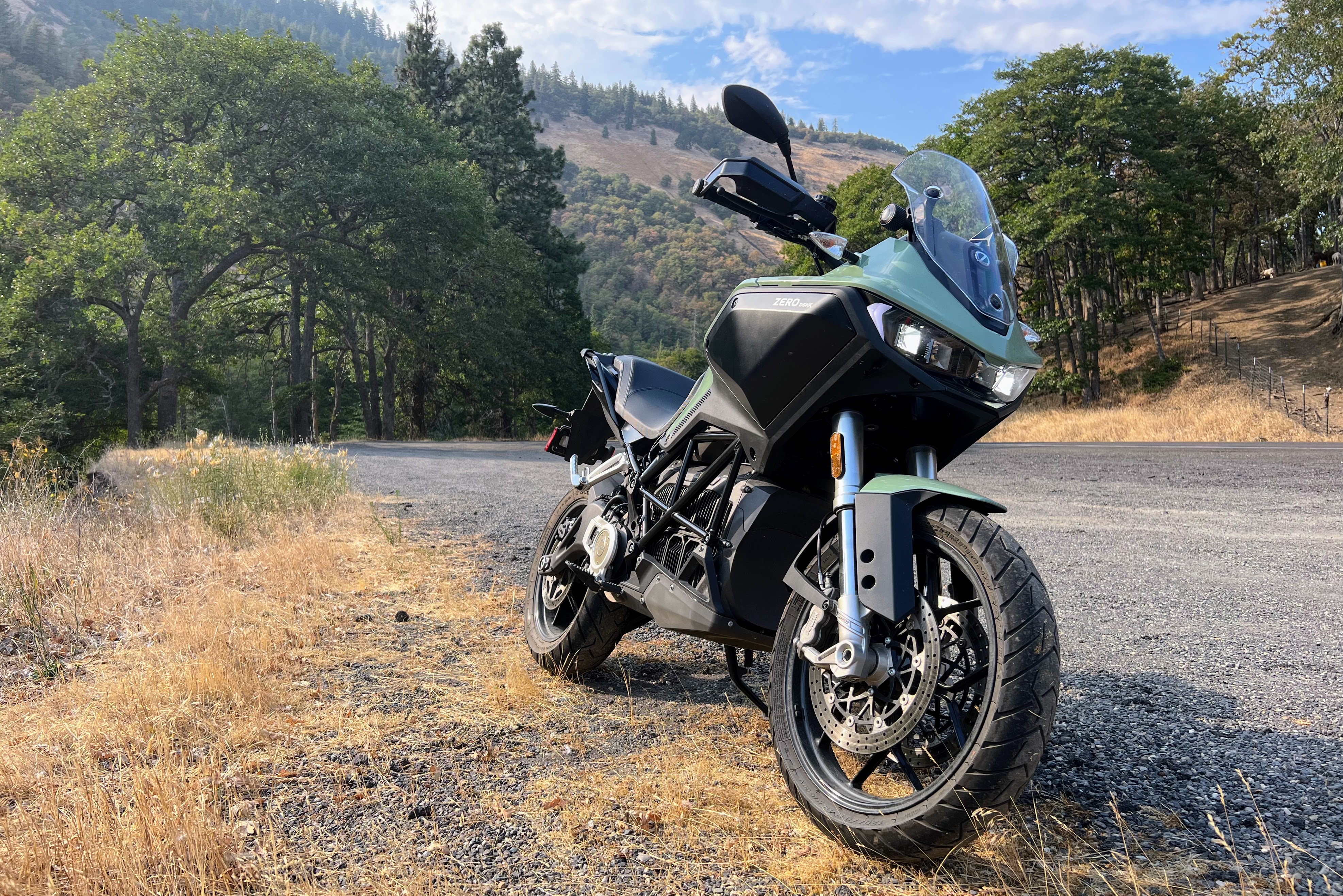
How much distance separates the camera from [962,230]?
7.86 feet

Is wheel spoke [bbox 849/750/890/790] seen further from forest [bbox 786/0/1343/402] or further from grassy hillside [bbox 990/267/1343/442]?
forest [bbox 786/0/1343/402]

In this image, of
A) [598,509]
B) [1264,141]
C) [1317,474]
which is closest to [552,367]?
[1264,141]

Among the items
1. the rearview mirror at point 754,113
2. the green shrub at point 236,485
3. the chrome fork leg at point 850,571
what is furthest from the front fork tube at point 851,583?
the green shrub at point 236,485

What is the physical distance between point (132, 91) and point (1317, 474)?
35929 mm

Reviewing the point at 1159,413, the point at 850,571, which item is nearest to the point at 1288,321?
the point at 1159,413

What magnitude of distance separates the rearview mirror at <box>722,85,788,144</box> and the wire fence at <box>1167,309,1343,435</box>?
20.5 m

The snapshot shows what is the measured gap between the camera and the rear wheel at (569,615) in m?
3.39

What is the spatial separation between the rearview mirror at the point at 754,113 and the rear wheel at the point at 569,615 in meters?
1.78

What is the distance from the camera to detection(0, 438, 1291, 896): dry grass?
1.92m

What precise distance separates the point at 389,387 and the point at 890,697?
3986 centimetres

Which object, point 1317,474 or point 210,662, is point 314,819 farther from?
point 1317,474

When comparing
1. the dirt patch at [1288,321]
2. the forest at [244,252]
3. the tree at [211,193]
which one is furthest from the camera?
the dirt patch at [1288,321]

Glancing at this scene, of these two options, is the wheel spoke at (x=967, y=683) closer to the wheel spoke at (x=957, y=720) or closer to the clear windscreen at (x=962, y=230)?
the wheel spoke at (x=957, y=720)

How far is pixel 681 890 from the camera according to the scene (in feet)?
6.24
